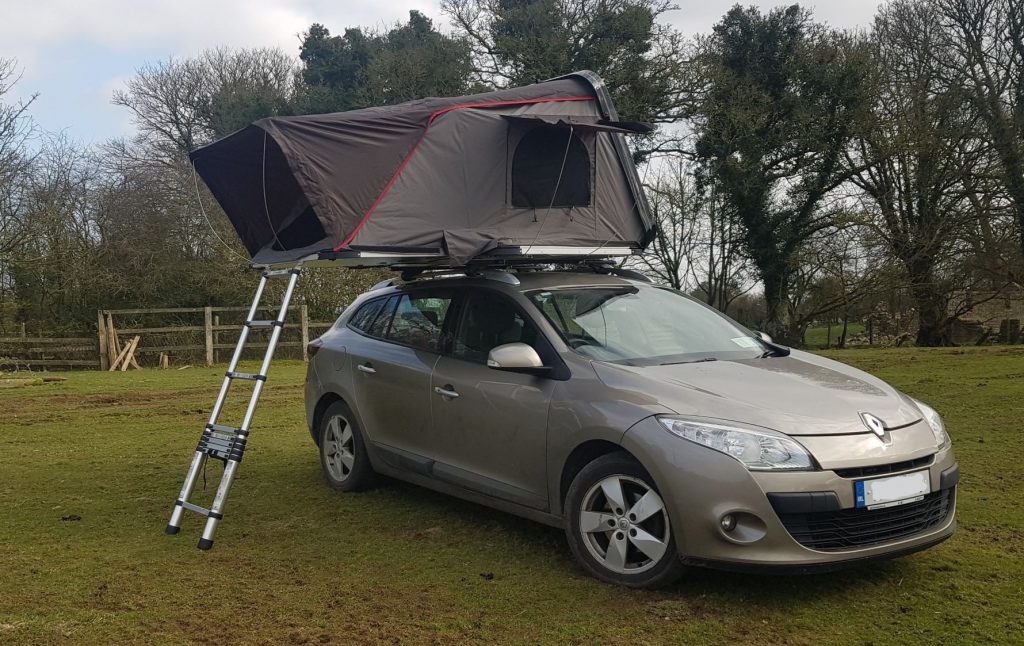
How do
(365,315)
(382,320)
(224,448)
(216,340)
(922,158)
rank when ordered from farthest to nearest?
1. (922,158)
2. (216,340)
3. (365,315)
4. (382,320)
5. (224,448)

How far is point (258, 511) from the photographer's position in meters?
6.39

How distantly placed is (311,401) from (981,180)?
2240 cm

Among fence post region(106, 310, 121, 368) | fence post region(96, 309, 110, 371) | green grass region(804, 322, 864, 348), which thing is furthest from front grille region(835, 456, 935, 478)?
green grass region(804, 322, 864, 348)

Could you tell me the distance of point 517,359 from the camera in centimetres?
492

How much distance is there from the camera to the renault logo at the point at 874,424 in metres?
4.25

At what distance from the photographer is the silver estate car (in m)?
4.07

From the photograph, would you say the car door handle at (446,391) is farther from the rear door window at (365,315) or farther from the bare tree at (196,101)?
the bare tree at (196,101)

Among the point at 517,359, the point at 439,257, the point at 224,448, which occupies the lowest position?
the point at 224,448

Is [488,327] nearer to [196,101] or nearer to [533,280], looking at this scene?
[533,280]

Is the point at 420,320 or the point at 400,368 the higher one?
the point at 420,320

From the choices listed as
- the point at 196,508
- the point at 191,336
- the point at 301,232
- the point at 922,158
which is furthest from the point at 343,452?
the point at 922,158

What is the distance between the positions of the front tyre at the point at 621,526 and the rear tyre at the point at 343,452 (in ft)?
7.83

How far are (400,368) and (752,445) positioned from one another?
110 inches

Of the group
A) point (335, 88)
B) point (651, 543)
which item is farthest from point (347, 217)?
point (335, 88)
